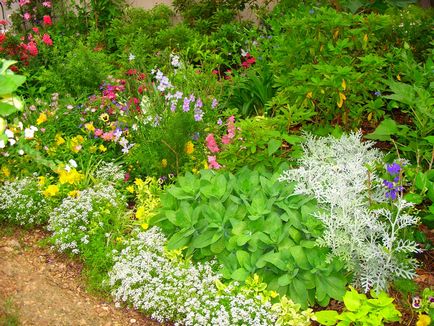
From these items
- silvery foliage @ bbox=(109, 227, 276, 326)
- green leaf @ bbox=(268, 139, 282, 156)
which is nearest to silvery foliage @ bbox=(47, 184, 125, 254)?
silvery foliage @ bbox=(109, 227, 276, 326)

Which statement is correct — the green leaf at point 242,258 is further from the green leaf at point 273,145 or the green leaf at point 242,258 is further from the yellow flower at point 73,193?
the yellow flower at point 73,193

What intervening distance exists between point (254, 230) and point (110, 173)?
1.55m

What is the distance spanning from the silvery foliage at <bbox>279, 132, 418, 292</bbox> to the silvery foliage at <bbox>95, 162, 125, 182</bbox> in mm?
1419

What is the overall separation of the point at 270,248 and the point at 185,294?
0.56 m

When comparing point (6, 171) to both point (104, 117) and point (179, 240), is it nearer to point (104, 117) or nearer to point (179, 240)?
point (104, 117)

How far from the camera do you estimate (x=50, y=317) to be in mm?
3510

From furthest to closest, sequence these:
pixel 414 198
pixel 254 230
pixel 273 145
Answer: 1. pixel 273 145
2. pixel 254 230
3. pixel 414 198

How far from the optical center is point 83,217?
4148mm

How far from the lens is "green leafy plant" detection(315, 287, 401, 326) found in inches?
119

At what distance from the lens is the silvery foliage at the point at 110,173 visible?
15.1ft

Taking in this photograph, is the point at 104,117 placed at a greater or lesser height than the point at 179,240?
greater

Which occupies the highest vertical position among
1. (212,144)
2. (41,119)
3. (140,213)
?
(41,119)

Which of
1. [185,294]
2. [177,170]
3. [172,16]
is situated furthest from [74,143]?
[172,16]

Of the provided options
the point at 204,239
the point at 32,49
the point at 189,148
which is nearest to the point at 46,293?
the point at 204,239
